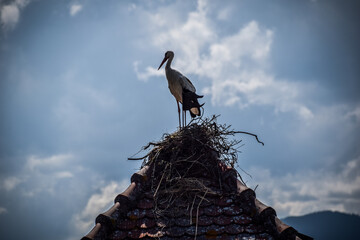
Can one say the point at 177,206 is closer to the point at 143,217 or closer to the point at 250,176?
the point at 143,217

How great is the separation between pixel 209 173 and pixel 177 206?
0.82 meters

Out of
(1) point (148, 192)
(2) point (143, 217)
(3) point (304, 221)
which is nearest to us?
(2) point (143, 217)

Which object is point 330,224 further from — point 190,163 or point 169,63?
point 190,163

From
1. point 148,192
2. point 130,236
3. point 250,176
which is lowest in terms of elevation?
point 130,236

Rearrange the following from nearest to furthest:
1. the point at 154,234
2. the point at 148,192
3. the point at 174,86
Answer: the point at 154,234 → the point at 148,192 → the point at 174,86

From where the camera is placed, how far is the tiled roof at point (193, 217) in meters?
2.93

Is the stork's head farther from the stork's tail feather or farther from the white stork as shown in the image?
the stork's tail feather

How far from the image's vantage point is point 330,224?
48812 millimetres

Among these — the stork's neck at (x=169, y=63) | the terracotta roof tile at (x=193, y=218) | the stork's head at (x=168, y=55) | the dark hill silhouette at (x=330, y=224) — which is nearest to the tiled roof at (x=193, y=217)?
the terracotta roof tile at (x=193, y=218)

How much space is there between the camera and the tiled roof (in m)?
2.93

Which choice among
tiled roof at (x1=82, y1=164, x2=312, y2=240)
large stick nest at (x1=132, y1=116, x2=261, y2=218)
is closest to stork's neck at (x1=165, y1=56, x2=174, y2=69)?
large stick nest at (x1=132, y1=116, x2=261, y2=218)

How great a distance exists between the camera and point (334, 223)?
1916 inches

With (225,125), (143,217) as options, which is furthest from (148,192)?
(225,125)

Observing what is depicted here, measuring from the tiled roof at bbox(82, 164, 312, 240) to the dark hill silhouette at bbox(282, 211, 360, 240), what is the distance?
128 ft
